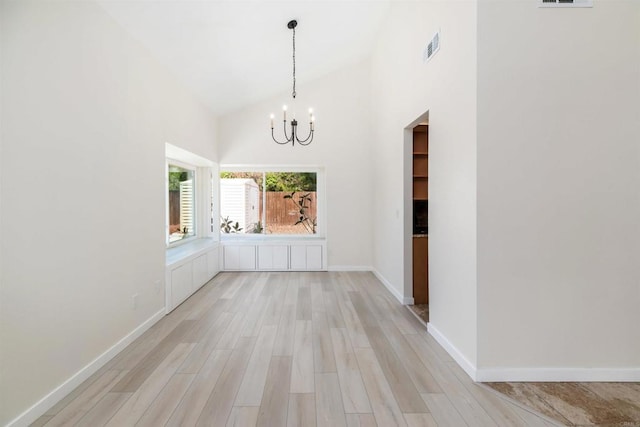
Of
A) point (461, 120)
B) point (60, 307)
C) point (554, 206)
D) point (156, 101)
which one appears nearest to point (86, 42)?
point (156, 101)

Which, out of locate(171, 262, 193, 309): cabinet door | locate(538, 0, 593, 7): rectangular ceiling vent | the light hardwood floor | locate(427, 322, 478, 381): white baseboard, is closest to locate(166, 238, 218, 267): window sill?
locate(171, 262, 193, 309): cabinet door

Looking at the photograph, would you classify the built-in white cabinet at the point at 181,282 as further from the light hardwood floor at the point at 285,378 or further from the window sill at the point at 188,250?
the light hardwood floor at the point at 285,378

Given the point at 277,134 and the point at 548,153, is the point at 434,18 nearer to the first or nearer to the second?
the point at 548,153

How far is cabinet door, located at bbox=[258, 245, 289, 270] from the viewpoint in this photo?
559 cm

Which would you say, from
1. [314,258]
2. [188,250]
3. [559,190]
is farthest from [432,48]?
[188,250]

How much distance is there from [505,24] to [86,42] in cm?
299

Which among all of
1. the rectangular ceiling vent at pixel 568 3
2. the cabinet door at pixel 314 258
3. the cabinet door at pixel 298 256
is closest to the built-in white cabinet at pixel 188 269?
the cabinet door at pixel 298 256

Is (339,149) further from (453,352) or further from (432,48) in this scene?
(453,352)

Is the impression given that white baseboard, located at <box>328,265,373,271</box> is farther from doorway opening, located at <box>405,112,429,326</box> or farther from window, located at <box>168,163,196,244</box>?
window, located at <box>168,163,196,244</box>

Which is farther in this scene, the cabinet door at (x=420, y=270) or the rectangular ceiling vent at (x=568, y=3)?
the cabinet door at (x=420, y=270)

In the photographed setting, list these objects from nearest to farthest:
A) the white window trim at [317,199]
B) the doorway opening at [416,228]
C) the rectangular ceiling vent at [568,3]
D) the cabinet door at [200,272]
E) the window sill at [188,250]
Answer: the rectangular ceiling vent at [568,3] → the doorway opening at [416,228] → the window sill at [188,250] → the cabinet door at [200,272] → the white window trim at [317,199]

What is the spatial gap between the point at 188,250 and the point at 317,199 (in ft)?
8.11

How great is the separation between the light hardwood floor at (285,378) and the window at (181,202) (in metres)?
1.62

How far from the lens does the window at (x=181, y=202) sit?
183 inches
